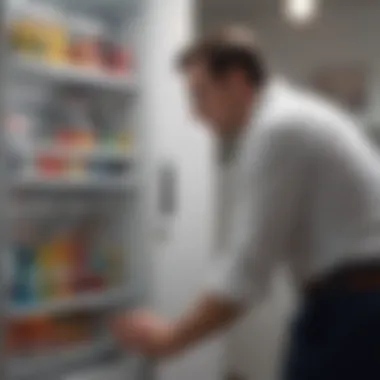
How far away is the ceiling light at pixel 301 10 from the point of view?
394cm

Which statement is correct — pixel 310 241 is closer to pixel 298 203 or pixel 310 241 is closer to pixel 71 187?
pixel 298 203

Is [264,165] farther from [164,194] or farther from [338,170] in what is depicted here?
[164,194]

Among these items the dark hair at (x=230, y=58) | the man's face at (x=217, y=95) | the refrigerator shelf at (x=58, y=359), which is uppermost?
the dark hair at (x=230, y=58)

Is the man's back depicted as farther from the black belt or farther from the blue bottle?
the blue bottle

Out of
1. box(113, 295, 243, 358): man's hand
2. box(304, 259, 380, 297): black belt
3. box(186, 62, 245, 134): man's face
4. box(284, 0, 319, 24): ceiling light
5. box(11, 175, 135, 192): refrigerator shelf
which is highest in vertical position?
box(284, 0, 319, 24): ceiling light

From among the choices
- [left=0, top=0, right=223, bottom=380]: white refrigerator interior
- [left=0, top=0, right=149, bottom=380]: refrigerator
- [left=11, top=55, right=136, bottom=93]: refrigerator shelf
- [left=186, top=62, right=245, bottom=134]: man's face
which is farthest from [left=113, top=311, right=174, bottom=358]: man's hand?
[left=11, top=55, right=136, bottom=93]: refrigerator shelf

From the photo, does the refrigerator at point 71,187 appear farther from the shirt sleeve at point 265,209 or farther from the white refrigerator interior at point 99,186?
the shirt sleeve at point 265,209

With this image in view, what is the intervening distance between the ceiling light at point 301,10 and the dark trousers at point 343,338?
218 centimetres

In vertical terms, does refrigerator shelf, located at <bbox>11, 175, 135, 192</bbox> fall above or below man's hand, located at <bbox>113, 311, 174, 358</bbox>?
above

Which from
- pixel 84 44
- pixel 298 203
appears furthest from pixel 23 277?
pixel 298 203

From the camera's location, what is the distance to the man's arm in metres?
1.92

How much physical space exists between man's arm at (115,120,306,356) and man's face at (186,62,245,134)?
161mm

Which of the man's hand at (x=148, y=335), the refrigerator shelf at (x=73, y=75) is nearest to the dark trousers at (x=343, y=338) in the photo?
the man's hand at (x=148, y=335)

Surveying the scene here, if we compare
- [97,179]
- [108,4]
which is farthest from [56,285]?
[108,4]
